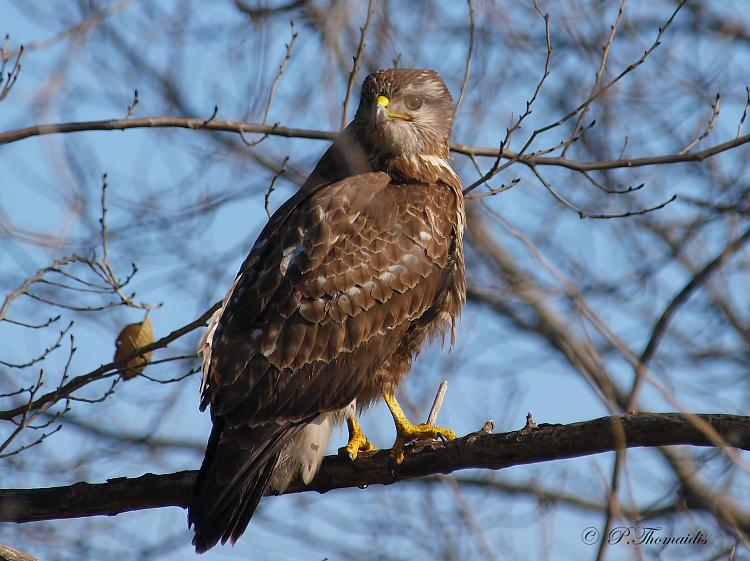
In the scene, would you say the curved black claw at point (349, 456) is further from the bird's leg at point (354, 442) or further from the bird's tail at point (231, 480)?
the bird's tail at point (231, 480)

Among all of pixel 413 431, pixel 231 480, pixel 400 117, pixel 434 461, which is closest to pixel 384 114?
pixel 400 117

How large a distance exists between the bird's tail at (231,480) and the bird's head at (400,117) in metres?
1.75

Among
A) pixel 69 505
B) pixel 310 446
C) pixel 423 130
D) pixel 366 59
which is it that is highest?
pixel 366 59

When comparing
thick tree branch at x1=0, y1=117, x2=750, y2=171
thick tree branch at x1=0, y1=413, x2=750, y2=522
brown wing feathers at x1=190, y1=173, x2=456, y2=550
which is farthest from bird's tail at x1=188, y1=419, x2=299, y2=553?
thick tree branch at x1=0, y1=117, x2=750, y2=171

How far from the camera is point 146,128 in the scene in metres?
6.08

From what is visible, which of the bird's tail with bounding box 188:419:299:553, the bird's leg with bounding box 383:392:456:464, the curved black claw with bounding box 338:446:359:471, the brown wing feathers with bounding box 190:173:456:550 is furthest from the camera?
the bird's leg with bounding box 383:392:456:464

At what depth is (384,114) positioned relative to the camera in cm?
610

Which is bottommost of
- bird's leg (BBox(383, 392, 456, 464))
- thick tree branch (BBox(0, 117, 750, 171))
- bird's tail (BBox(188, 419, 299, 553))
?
bird's tail (BBox(188, 419, 299, 553))

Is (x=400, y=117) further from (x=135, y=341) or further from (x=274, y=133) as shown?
(x=135, y=341)

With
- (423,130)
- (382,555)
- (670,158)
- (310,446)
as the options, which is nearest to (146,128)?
(423,130)

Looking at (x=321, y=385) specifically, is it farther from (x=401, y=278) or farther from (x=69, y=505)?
(x=69, y=505)

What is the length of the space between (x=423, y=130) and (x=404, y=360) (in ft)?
4.24

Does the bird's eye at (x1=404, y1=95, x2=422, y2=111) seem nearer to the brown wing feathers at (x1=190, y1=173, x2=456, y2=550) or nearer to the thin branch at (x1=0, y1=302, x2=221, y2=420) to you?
the brown wing feathers at (x1=190, y1=173, x2=456, y2=550)

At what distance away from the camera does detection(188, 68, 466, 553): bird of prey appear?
5.11m
